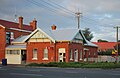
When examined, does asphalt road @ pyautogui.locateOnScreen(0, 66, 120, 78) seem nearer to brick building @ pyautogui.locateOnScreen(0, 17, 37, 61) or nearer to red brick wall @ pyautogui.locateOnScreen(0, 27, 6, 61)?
red brick wall @ pyautogui.locateOnScreen(0, 27, 6, 61)

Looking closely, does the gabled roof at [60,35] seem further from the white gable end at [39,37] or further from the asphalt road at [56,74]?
the asphalt road at [56,74]

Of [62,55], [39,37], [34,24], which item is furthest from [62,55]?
[34,24]

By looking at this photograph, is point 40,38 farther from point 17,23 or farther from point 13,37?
point 17,23

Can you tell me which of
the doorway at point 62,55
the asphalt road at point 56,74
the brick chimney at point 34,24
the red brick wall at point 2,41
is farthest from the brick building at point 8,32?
the asphalt road at point 56,74

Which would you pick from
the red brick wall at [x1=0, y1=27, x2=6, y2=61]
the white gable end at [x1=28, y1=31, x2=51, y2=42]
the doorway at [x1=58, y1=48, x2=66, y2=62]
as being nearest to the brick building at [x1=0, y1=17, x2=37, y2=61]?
the red brick wall at [x1=0, y1=27, x2=6, y2=61]

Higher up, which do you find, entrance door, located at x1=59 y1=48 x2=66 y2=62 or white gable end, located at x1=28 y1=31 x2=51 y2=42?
white gable end, located at x1=28 y1=31 x2=51 y2=42

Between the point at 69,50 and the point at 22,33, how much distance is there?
603 inches

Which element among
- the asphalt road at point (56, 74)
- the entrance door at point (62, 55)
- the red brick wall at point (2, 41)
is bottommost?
the asphalt road at point (56, 74)

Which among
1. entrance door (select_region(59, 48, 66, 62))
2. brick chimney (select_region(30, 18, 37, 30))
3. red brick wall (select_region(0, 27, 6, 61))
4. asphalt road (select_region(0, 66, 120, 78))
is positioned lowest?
asphalt road (select_region(0, 66, 120, 78))

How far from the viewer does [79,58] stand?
48531 millimetres

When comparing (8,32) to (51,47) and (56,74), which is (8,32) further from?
(56,74)

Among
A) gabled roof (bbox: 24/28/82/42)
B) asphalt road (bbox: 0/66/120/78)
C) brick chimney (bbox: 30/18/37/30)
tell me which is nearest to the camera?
asphalt road (bbox: 0/66/120/78)

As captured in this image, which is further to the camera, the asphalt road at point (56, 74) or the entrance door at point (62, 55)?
the entrance door at point (62, 55)

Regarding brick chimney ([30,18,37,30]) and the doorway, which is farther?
brick chimney ([30,18,37,30])
